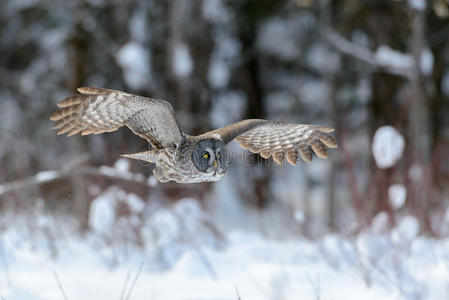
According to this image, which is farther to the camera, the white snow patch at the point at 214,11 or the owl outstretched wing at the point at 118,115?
the white snow patch at the point at 214,11

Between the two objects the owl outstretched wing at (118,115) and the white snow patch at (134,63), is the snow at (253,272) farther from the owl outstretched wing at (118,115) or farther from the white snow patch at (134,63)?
the white snow patch at (134,63)

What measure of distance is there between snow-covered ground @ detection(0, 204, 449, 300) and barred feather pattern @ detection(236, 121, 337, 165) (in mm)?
868

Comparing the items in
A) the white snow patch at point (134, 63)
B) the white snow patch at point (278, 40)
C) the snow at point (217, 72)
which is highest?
the white snow patch at point (278, 40)

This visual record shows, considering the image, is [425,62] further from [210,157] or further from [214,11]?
[214,11]

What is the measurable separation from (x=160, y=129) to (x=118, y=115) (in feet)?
1.30

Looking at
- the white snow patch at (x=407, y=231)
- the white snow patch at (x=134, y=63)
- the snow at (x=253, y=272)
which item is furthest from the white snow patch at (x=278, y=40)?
the white snow patch at (x=407, y=231)

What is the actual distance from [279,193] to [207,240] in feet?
28.7

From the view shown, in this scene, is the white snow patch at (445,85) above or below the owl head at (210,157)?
above

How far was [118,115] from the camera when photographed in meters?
2.93

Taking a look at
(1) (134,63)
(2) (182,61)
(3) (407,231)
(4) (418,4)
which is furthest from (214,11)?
(3) (407,231)

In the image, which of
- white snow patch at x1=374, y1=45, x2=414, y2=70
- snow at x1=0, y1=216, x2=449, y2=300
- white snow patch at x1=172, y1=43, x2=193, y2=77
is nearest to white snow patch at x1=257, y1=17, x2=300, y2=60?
white snow patch at x1=172, y1=43, x2=193, y2=77

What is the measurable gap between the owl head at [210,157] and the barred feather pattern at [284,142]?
2.71 ft

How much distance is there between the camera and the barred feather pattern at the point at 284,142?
3367mm

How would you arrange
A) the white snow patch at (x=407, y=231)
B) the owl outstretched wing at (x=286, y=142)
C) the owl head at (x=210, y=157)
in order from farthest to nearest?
the white snow patch at (x=407, y=231)
the owl outstretched wing at (x=286, y=142)
the owl head at (x=210, y=157)
